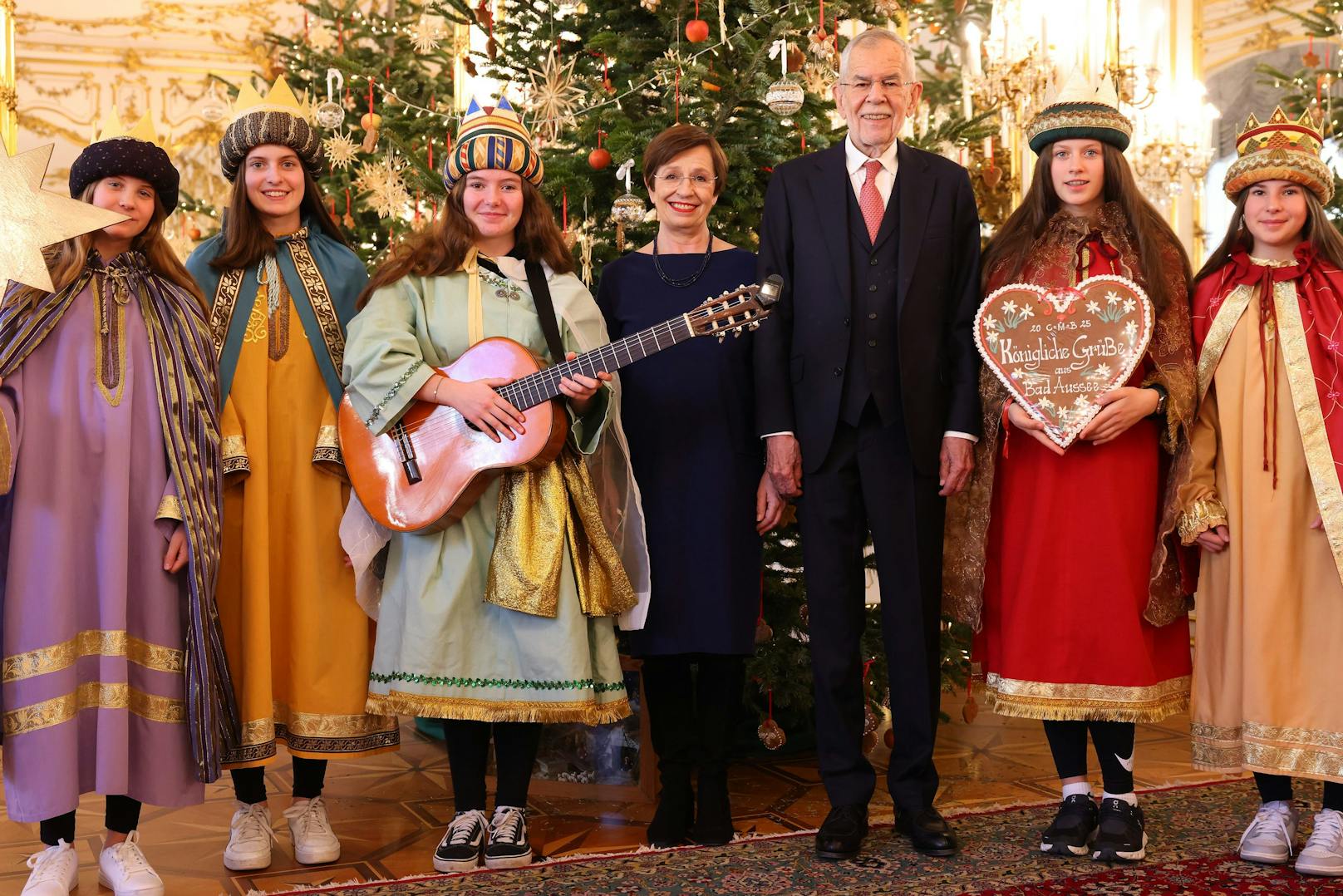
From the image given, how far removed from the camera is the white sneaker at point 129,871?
2.62m

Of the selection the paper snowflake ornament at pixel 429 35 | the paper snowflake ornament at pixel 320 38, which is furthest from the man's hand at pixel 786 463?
the paper snowflake ornament at pixel 320 38

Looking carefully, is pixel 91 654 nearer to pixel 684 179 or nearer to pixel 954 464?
pixel 684 179

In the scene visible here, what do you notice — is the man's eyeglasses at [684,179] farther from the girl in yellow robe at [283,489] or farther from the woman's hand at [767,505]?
the girl in yellow robe at [283,489]

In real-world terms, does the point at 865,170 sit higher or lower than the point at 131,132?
lower

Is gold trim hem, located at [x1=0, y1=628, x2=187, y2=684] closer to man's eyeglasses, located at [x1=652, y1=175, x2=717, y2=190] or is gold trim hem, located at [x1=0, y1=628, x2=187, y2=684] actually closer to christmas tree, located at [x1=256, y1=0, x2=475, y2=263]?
man's eyeglasses, located at [x1=652, y1=175, x2=717, y2=190]

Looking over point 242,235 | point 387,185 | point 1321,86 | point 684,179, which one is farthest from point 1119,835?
point 1321,86

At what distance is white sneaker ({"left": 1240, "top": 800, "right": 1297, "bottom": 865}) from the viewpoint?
8.94 ft

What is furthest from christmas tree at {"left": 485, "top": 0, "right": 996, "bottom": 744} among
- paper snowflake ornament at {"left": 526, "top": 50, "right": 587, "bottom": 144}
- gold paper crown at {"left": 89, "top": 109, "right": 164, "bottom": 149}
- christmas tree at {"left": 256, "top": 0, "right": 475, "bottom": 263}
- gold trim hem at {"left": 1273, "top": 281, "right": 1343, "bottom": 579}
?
gold trim hem at {"left": 1273, "top": 281, "right": 1343, "bottom": 579}

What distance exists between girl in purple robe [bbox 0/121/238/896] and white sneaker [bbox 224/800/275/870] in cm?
25

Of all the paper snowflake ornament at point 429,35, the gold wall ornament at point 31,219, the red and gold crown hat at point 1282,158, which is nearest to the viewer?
the gold wall ornament at point 31,219

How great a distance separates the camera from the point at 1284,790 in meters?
2.79

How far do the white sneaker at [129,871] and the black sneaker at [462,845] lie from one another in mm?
596

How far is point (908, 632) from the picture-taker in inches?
109

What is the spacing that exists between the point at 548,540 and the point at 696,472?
0.40 m
